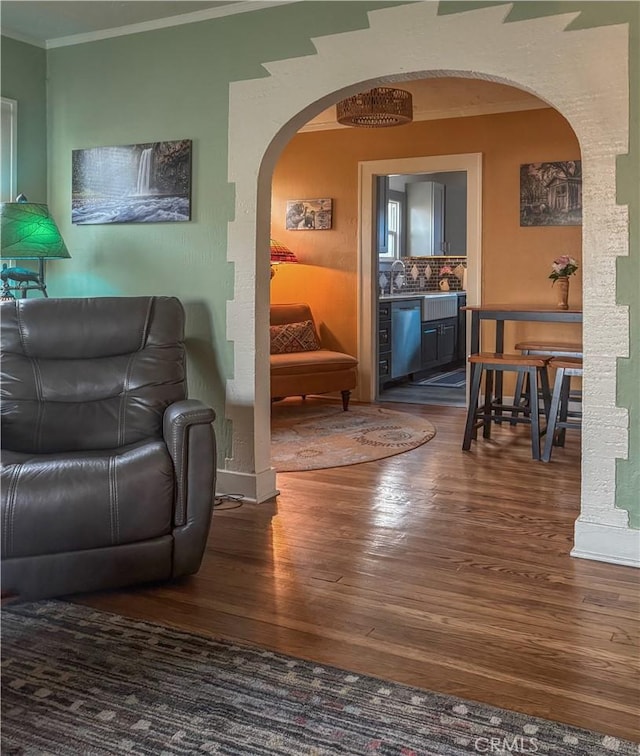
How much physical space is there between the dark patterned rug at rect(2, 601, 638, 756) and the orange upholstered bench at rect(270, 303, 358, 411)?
3.80 meters

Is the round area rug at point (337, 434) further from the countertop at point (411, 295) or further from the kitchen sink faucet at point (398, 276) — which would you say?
the kitchen sink faucet at point (398, 276)

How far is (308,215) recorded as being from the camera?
6.84 meters

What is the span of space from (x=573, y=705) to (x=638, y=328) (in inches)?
58.0

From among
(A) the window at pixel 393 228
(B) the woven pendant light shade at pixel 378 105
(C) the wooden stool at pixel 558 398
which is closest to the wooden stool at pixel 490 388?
(C) the wooden stool at pixel 558 398

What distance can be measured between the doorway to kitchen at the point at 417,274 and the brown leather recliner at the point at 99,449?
3.66 metres

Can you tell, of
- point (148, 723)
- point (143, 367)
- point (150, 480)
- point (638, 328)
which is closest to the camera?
point (148, 723)

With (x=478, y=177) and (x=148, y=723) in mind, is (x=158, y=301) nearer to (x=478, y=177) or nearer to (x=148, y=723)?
(x=148, y=723)

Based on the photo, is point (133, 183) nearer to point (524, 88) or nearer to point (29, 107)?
point (29, 107)

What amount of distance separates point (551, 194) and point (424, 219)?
3.28 metres

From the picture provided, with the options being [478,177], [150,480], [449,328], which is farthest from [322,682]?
[449,328]

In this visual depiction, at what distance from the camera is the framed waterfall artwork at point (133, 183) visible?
147 inches

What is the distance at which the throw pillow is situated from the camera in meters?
6.30

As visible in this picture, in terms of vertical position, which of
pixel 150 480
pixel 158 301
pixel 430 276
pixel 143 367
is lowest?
pixel 150 480

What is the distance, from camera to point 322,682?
77.0 inches
